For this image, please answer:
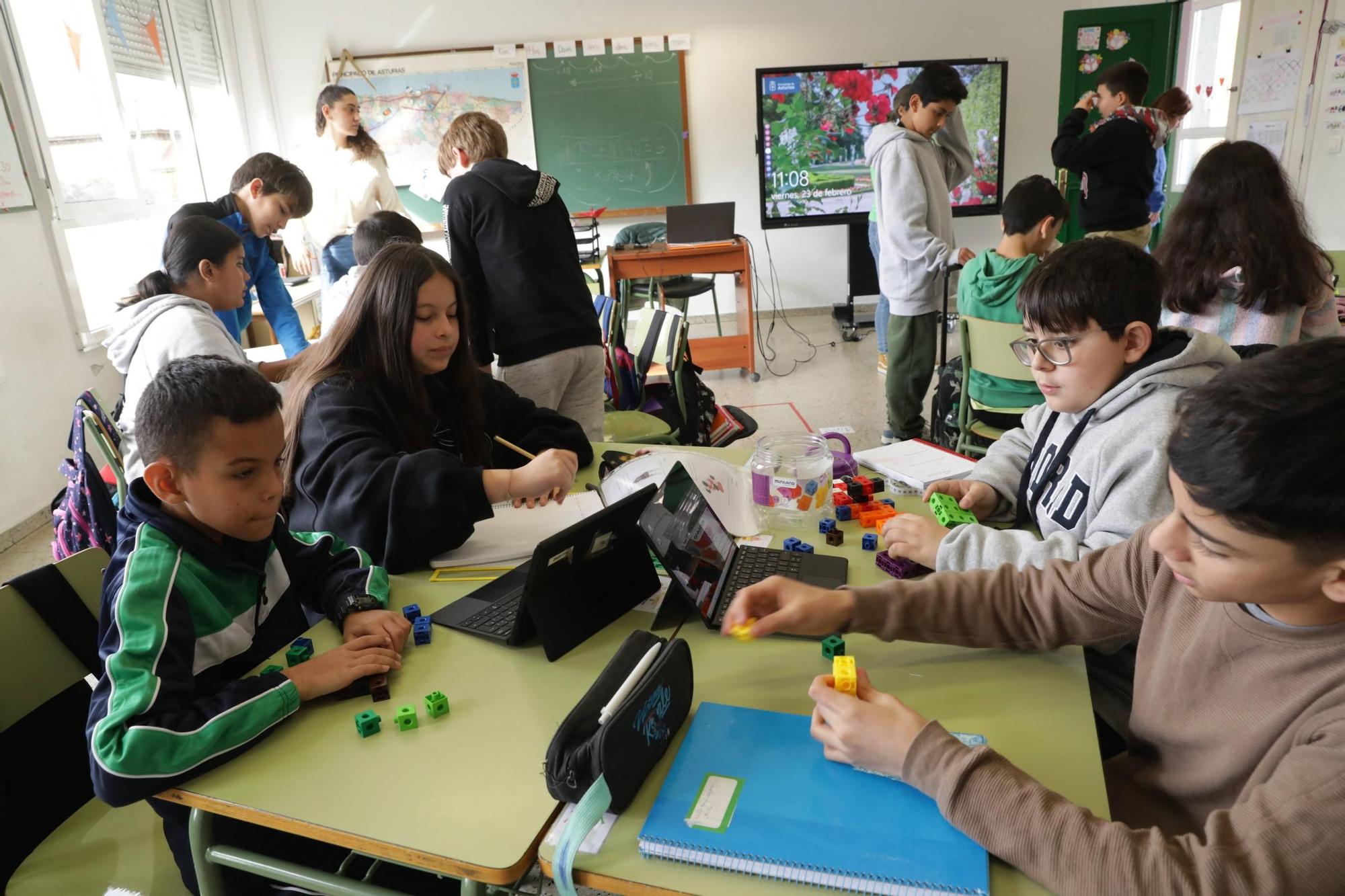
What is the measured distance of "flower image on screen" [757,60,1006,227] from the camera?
234 inches

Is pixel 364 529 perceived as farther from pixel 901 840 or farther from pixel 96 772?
pixel 901 840

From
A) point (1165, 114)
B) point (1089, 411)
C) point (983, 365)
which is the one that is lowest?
point (983, 365)

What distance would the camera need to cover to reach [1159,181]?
5855 mm

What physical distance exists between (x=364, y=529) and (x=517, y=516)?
277 mm

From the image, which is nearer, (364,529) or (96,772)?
(96,772)

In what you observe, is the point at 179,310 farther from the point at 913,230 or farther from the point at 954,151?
the point at 954,151

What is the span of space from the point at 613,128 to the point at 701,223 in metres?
1.67

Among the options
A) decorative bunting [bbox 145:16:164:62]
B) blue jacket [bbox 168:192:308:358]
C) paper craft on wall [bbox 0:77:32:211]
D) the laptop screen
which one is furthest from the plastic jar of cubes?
decorative bunting [bbox 145:16:164:62]

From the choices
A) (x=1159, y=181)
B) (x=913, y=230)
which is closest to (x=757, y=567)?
(x=913, y=230)

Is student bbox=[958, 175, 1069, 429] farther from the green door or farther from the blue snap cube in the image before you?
the green door

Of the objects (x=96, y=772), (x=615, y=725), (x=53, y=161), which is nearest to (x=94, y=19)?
(x=53, y=161)

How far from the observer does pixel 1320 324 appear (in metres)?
2.48

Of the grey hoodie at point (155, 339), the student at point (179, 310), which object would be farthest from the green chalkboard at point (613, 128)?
the grey hoodie at point (155, 339)

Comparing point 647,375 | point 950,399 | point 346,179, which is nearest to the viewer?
point 950,399
